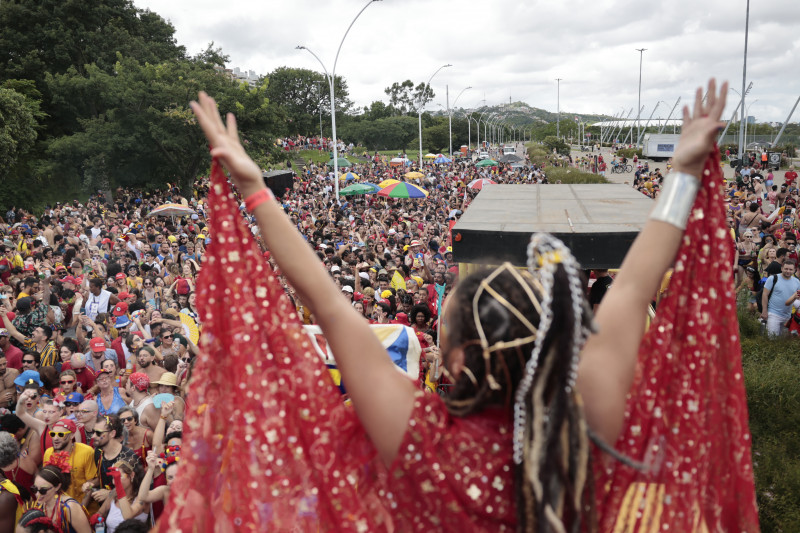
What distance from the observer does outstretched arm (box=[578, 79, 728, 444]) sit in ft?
4.41

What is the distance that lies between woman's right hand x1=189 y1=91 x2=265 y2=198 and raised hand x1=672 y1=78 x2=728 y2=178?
984 mm

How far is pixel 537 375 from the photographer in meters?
1.28

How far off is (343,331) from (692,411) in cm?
86

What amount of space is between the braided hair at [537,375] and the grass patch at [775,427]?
396 cm

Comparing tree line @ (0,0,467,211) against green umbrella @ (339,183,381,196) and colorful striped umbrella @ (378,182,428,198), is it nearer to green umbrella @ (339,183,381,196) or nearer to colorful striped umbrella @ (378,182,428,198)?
green umbrella @ (339,183,381,196)

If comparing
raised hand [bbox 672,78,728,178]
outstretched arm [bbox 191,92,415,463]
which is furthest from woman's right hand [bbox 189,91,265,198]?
raised hand [bbox 672,78,728,178]

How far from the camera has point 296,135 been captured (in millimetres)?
83500

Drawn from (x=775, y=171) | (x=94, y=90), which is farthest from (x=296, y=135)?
(x=775, y=171)

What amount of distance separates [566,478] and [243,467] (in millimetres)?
732

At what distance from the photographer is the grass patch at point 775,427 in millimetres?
4414

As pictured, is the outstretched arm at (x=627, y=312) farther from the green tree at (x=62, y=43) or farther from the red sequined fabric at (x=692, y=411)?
the green tree at (x=62, y=43)

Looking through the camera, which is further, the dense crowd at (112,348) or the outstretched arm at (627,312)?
the dense crowd at (112,348)

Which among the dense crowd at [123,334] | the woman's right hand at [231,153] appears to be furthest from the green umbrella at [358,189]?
the woman's right hand at [231,153]

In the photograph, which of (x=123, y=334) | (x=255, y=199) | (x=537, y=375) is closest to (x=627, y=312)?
(x=537, y=375)
